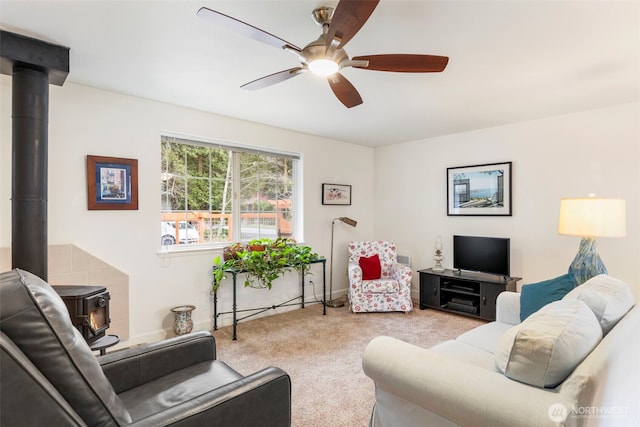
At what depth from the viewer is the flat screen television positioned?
12.4 ft

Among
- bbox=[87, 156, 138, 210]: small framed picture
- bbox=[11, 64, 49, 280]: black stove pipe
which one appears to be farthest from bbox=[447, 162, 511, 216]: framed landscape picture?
bbox=[11, 64, 49, 280]: black stove pipe

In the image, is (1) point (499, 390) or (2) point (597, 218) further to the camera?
(2) point (597, 218)

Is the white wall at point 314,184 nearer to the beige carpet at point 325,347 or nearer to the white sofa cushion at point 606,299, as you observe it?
the beige carpet at point 325,347

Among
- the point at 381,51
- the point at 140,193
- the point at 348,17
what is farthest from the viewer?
the point at 140,193

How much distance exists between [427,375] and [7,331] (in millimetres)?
1353

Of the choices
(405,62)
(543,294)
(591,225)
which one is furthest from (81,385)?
(591,225)

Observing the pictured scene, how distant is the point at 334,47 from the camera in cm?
172

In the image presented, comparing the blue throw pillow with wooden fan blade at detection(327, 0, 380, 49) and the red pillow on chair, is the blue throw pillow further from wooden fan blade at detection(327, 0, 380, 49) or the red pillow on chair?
the red pillow on chair

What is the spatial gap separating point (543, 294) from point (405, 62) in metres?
1.72

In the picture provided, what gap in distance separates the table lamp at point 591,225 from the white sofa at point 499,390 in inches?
30.6

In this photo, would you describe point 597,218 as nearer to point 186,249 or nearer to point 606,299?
point 606,299

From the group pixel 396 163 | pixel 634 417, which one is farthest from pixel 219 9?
pixel 396 163

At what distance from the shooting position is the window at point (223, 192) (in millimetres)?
3488

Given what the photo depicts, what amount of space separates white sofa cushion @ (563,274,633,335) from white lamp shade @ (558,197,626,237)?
667 mm
